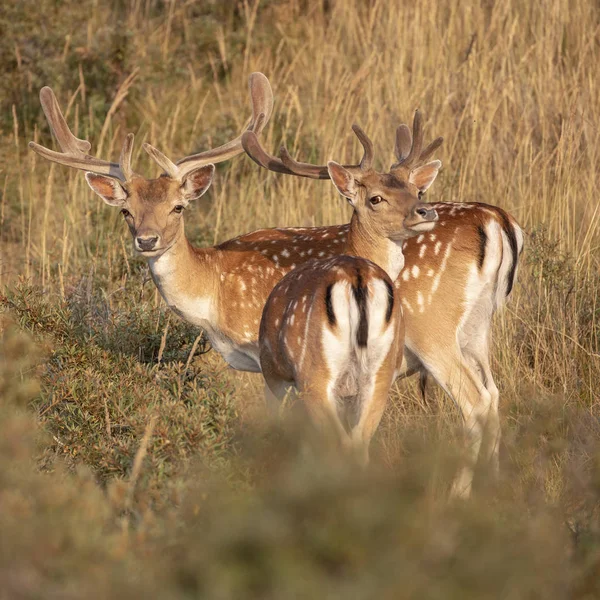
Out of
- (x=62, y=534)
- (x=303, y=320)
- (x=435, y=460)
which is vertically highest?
(x=435, y=460)

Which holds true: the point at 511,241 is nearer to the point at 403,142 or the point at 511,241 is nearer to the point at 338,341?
the point at 403,142

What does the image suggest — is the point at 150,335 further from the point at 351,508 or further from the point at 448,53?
the point at 448,53

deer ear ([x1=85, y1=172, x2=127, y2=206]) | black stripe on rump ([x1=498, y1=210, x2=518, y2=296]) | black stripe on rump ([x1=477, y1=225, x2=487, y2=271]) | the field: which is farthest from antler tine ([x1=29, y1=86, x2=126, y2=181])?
black stripe on rump ([x1=498, y1=210, x2=518, y2=296])

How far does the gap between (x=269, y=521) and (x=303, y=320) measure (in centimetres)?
217

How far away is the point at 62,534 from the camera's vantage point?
253 cm

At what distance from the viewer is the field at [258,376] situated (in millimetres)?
2330

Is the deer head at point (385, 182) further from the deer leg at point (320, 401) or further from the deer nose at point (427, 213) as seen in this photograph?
the deer leg at point (320, 401)

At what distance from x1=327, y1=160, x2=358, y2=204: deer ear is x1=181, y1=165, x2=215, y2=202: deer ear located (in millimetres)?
765

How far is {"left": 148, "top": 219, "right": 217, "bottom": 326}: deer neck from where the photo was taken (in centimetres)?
571

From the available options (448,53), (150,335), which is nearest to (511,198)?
(448,53)

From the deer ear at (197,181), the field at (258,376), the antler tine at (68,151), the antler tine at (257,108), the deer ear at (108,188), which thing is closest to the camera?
the field at (258,376)

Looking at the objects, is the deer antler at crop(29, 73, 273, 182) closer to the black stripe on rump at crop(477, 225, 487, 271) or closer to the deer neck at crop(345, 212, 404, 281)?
the deer neck at crop(345, 212, 404, 281)

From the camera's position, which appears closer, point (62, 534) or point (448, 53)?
point (62, 534)

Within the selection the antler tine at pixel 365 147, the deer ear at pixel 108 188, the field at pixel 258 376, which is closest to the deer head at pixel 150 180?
the deer ear at pixel 108 188
